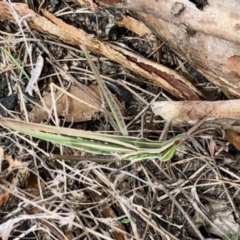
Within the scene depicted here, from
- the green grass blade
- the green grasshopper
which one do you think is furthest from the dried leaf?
the green grasshopper

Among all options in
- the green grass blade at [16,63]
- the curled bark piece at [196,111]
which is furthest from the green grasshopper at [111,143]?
the green grass blade at [16,63]

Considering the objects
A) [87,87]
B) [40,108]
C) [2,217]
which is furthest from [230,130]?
[2,217]

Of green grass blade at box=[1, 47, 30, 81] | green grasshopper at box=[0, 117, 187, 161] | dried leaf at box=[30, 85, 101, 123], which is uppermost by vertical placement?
green grasshopper at box=[0, 117, 187, 161]

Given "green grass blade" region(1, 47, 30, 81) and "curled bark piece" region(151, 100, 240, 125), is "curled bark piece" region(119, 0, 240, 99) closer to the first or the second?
"curled bark piece" region(151, 100, 240, 125)

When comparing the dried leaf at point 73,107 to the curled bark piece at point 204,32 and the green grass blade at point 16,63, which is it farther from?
the curled bark piece at point 204,32

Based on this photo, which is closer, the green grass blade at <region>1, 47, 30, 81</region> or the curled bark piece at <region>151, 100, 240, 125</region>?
the curled bark piece at <region>151, 100, 240, 125</region>

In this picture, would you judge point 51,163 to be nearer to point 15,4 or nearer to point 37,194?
point 37,194

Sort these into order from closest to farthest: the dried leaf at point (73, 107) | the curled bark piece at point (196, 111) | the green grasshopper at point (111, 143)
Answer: the green grasshopper at point (111, 143) < the curled bark piece at point (196, 111) < the dried leaf at point (73, 107)

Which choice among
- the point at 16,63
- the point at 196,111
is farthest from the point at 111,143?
the point at 16,63

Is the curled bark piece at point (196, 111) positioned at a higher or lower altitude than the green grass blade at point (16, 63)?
higher
